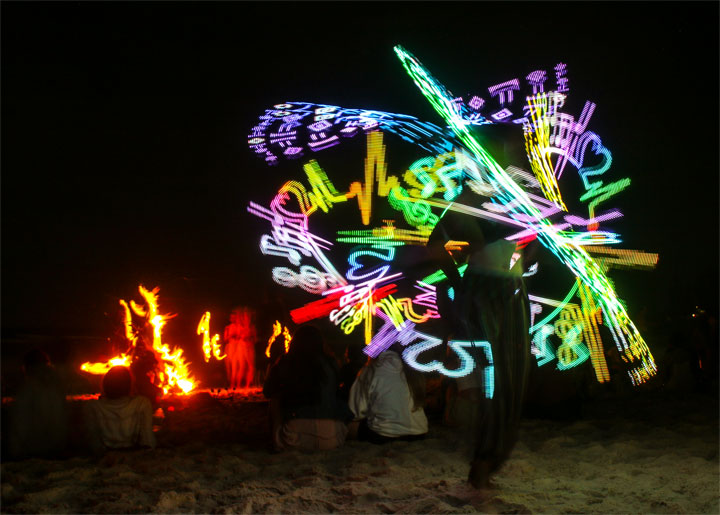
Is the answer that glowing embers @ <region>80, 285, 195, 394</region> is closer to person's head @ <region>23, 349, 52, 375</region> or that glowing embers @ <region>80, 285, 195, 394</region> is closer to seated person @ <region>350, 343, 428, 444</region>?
person's head @ <region>23, 349, 52, 375</region>

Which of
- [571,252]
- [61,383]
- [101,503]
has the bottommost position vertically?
[101,503]

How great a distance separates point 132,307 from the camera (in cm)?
1052

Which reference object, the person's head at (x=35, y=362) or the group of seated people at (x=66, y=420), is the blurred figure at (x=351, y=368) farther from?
the person's head at (x=35, y=362)

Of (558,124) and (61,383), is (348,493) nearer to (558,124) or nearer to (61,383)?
(61,383)

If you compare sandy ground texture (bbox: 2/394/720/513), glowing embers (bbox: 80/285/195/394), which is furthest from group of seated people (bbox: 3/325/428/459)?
glowing embers (bbox: 80/285/195/394)

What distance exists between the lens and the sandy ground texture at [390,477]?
3.93 meters

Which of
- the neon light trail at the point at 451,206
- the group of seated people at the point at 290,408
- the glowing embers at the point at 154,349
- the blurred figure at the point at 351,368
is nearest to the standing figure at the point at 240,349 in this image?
the glowing embers at the point at 154,349

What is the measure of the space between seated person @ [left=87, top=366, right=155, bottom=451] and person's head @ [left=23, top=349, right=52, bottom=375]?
2.83 ft

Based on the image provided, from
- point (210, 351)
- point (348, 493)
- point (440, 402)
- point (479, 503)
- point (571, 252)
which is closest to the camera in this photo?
point (479, 503)

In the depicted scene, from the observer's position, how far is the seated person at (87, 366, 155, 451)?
547 cm

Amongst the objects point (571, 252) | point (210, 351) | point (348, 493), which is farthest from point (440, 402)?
point (210, 351)

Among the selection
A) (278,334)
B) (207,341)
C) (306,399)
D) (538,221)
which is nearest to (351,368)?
(306,399)

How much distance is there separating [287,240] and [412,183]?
2.02 metres

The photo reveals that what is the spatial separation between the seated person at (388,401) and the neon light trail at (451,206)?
16cm
